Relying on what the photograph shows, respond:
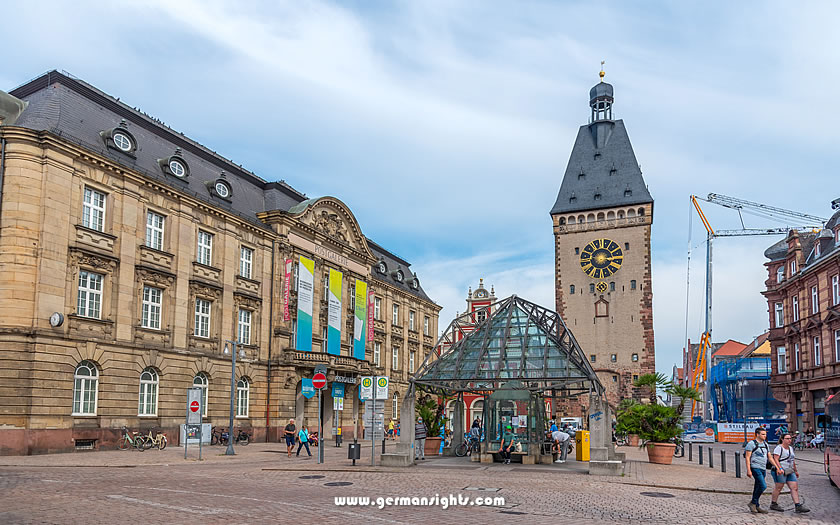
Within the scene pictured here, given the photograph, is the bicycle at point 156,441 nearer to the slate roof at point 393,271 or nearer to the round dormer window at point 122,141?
the round dormer window at point 122,141

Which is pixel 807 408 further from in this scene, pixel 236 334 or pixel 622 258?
pixel 236 334

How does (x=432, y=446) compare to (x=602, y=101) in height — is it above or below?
below

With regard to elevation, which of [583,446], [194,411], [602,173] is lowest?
[583,446]

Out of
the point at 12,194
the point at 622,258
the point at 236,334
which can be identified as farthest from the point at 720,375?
the point at 12,194

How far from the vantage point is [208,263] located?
3956 cm

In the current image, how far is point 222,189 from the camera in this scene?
41594 millimetres

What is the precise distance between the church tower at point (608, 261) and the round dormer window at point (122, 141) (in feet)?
157

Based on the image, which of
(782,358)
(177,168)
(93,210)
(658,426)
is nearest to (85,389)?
(93,210)

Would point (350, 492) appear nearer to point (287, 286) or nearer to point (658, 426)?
point (658, 426)

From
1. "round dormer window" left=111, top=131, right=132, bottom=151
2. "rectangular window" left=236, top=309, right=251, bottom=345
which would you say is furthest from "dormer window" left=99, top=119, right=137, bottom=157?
"rectangular window" left=236, top=309, right=251, bottom=345

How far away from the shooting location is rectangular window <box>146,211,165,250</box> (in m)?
35.6

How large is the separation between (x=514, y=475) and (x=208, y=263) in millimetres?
23589

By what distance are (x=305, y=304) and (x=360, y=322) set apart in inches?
346

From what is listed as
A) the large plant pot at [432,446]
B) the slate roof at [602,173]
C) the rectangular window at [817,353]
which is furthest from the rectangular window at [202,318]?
the slate roof at [602,173]
